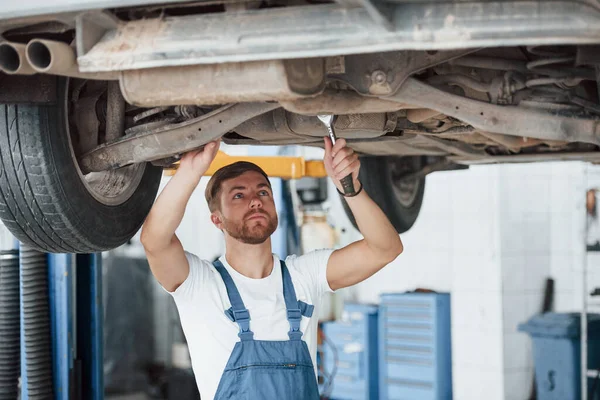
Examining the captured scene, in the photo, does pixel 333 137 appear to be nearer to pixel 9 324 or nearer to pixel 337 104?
pixel 337 104

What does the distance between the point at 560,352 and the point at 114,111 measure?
4083mm

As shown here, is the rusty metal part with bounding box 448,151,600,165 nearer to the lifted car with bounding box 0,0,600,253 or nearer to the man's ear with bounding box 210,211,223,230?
the lifted car with bounding box 0,0,600,253

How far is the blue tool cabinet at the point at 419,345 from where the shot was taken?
20.9 ft

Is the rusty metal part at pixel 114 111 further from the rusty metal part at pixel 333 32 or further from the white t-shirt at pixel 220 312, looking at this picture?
the rusty metal part at pixel 333 32

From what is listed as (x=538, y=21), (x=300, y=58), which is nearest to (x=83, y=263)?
(x=300, y=58)

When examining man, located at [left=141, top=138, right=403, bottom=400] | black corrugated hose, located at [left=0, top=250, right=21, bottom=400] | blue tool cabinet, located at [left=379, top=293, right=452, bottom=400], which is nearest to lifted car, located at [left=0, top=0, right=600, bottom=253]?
man, located at [left=141, top=138, right=403, bottom=400]

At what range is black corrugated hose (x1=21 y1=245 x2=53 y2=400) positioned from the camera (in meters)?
3.58

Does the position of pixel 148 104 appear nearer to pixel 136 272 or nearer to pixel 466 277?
pixel 466 277

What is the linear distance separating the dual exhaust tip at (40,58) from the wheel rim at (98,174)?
0.45 metres

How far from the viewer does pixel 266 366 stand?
2469 millimetres

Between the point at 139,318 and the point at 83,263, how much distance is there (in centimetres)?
486

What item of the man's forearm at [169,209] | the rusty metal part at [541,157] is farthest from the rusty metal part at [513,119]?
the rusty metal part at [541,157]

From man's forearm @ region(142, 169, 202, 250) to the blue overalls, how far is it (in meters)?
0.27

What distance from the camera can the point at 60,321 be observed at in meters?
3.68
